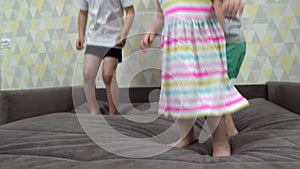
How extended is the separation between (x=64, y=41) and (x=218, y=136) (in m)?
1.70

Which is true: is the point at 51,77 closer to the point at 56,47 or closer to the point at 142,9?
the point at 56,47

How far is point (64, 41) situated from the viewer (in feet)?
7.70

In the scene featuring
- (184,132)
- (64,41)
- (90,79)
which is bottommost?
(64,41)

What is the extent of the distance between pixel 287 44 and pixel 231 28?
0.87m

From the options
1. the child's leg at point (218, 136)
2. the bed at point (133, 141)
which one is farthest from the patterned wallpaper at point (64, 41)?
the child's leg at point (218, 136)

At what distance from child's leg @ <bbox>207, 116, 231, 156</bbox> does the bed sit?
0.03 m

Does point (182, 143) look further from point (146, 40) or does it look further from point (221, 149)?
point (146, 40)

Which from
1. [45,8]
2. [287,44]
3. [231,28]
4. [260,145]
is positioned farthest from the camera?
[45,8]

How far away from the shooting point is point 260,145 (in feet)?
2.82

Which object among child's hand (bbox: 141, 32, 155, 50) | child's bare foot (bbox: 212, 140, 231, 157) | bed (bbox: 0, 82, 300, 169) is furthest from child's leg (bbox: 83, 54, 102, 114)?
child's bare foot (bbox: 212, 140, 231, 157)

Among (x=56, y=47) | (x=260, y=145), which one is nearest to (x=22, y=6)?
(x=56, y=47)

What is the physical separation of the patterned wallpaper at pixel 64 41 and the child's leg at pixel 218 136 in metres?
0.83

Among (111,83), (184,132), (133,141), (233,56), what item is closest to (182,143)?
(184,132)

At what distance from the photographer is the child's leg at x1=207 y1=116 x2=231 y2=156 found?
0.89 metres
